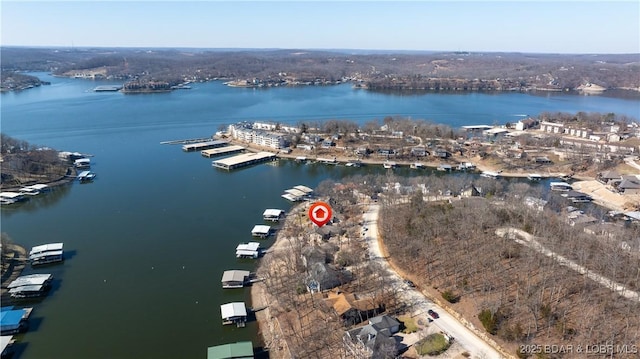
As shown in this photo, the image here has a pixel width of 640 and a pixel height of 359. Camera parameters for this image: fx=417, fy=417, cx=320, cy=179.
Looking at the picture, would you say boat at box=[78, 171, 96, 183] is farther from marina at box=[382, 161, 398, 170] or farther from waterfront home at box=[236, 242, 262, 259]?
marina at box=[382, 161, 398, 170]

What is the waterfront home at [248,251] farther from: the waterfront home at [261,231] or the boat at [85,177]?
the boat at [85,177]

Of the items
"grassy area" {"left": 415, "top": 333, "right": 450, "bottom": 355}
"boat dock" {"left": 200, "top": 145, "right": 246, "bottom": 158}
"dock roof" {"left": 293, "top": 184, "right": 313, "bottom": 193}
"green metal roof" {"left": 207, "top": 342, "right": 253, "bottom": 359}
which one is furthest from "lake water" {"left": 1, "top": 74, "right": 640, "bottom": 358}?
"grassy area" {"left": 415, "top": 333, "right": 450, "bottom": 355}

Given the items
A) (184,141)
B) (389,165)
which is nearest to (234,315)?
(389,165)

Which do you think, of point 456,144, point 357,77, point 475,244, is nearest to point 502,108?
point 456,144

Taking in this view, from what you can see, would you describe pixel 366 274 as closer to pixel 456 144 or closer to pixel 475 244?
pixel 475 244

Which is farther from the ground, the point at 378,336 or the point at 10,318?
the point at 378,336

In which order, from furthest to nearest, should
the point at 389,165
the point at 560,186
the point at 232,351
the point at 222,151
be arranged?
the point at 222,151 < the point at 389,165 < the point at 560,186 < the point at 232,351

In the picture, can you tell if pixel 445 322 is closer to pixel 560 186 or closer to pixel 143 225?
pixel 143 225

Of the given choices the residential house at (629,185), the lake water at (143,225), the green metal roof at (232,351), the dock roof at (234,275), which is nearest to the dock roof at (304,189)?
the lake water at (143,225)
